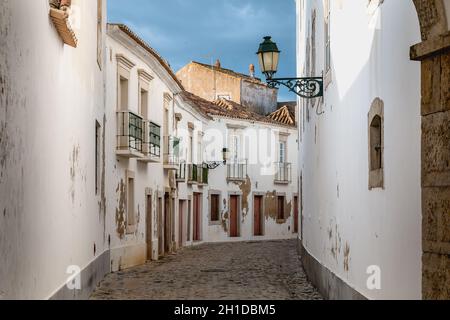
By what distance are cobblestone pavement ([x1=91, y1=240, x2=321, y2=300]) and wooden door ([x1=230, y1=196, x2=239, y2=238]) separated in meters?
11.6

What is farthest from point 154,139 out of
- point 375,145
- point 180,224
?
point 375,145

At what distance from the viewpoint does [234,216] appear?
34.6 meters

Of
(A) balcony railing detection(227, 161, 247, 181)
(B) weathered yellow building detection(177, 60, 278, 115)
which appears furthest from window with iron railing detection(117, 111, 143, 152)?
(B) weathered yellow building detection(177, 60, 278, 115)

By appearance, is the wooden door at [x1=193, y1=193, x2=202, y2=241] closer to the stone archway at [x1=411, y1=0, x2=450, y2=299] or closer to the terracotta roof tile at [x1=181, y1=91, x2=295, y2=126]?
the terracotta roof tile at [x1=181, y1=91, x2=295, y2=126]

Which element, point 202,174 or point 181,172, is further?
point 202,174

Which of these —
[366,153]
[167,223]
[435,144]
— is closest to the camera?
[435,144]

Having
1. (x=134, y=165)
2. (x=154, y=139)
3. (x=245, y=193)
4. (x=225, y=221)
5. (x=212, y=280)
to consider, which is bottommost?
(x=212, y=280)

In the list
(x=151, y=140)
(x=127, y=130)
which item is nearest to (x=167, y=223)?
(x=151, y=140)

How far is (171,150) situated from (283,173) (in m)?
14.1

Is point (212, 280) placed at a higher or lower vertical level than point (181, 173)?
lower

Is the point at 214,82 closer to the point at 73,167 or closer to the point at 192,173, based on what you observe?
the point at 192,173

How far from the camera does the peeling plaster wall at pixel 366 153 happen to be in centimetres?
594

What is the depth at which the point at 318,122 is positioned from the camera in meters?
13.0

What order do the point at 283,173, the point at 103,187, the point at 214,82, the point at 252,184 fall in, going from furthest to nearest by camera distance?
the point at 214,82 < the point at 283,173 < the point at 252,184 < the point at 103,187
